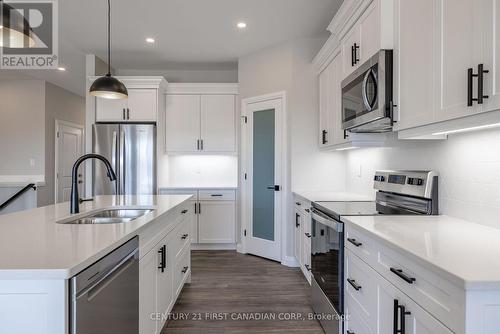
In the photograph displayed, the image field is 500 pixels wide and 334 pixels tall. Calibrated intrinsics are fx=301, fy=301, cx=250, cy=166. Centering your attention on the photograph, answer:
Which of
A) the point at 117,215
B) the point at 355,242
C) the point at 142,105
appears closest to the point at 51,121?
the point at 142,105

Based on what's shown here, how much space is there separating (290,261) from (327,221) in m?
1.89

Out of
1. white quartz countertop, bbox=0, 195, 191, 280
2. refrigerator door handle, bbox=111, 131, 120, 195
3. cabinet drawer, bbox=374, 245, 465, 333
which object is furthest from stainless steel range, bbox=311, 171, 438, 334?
refrigerator door handle, bbox=111, 131, 120, 195

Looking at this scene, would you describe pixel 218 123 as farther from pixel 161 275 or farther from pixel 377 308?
pixel 377 308

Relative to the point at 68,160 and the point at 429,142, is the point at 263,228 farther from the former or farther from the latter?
the point at 68,160

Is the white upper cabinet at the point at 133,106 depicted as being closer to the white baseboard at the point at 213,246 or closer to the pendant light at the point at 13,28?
the white baseboard at the point at 213,246

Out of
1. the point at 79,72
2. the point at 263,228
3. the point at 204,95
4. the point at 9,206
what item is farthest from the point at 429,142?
the point at 9,206

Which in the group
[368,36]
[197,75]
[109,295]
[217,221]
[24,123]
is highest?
[197,75]

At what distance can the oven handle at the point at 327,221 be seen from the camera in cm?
187

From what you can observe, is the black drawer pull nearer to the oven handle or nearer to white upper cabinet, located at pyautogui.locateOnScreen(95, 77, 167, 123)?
the oven handle

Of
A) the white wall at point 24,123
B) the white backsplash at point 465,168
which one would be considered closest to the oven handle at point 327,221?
the white backsplash at point 465,168

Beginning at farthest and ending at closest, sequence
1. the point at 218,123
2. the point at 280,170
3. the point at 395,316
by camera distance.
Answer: the point at 218,123 → the point at 280,170 → the point at 395,316

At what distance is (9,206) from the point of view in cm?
503

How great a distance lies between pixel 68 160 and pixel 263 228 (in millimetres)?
5011

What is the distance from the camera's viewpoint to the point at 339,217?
1889 mm
